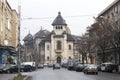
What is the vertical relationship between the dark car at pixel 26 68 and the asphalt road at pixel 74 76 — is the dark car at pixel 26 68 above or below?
above

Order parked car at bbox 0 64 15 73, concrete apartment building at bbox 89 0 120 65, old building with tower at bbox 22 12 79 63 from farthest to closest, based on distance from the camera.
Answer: old building with tower at bbox 22 12 79 63 < concrete apartment building at bbox 89 0 120 65 < parked car at bbox 0 64 15 73

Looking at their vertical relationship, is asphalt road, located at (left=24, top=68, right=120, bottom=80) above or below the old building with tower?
below

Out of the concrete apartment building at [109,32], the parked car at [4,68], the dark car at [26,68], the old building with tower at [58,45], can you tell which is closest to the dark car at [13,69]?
the parked car at [4,68]

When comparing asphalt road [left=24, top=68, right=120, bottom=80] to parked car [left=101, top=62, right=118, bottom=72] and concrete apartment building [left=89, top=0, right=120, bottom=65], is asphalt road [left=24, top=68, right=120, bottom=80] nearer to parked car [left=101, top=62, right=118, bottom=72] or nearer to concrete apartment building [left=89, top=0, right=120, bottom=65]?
parked car [left=101, top=62, right=118, bottom=72]

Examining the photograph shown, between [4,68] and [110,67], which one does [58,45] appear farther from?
[4,68]

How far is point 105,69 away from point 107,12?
25316 millimetres

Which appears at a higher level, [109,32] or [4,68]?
[109,32]

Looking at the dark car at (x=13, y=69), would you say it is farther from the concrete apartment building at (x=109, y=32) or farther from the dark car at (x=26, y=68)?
the concrete apartment building at (x=109, y=32)

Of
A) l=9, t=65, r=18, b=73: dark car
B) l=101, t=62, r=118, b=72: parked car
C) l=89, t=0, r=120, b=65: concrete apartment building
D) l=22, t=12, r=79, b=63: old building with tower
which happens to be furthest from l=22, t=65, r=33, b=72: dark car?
l=22, t=12, r=79, b=63: old building with tower

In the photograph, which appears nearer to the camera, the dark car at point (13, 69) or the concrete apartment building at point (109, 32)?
the dark car at point (13, 69)

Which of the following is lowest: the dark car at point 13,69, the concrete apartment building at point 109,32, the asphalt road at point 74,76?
the asphalt road at point 74,76

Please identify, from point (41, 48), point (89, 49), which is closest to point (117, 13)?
point (89, 49)

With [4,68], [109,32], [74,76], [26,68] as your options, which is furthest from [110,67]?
[74,76]

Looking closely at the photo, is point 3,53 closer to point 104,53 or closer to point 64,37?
point 104,53
